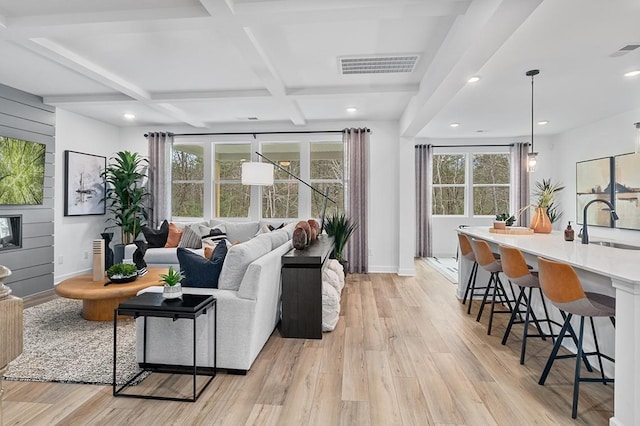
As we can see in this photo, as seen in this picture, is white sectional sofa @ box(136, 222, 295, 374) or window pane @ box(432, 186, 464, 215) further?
window pane @ box(432, 186, 464, 215)

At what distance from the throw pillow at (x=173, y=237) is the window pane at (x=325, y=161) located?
8.00 ft

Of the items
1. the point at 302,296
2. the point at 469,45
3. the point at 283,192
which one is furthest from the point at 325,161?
the point at 469,45

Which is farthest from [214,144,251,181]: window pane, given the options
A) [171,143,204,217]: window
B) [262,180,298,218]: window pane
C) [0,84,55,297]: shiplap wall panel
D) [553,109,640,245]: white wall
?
[553,109,640,245]: white wall

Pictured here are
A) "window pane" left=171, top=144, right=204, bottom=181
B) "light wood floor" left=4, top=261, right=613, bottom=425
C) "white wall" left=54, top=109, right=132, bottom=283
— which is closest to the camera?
"light wood floor" left=4, top=261, right=613, bottom=425

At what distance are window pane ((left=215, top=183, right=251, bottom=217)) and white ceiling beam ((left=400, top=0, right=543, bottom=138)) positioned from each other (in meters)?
3.56

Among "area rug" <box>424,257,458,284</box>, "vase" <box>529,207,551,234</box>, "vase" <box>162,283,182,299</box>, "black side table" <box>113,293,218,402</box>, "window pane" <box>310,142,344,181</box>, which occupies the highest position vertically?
"window pane" <box>310,142,344,181</box>

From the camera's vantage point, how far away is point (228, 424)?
194 cm

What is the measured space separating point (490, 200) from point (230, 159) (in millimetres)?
5626

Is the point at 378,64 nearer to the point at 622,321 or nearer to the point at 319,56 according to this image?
the point at 319,56

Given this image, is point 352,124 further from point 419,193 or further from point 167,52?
point 167,52

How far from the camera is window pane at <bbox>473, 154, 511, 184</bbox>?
25.7 ft

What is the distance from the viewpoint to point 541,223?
3.94 m

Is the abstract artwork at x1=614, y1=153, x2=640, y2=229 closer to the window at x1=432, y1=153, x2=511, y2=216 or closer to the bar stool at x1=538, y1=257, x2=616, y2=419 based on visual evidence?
the window at x1=432, y1=153, x2=511, y2=216

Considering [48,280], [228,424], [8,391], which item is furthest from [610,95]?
[48,280]
